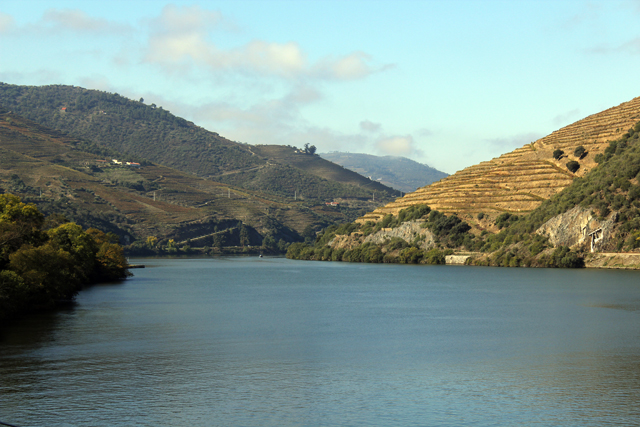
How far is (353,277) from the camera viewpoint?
100688mm

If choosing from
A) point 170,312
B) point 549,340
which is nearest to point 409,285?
point 170,312

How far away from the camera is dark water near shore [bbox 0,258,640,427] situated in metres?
23.7

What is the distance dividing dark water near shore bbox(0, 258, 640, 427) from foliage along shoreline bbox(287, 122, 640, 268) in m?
46.3

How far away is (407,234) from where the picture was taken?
144m

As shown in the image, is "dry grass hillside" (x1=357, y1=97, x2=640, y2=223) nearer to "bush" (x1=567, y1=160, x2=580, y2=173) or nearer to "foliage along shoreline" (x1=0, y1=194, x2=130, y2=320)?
"bush" (x1=567, y1=160, x2=580, y2=173)

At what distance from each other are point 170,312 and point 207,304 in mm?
7490

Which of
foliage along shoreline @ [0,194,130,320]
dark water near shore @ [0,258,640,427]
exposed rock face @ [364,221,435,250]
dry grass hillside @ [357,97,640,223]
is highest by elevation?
dry grass hillside @ [357,97,640,223]

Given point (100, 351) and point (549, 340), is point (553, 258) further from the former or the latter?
point (100, 351)

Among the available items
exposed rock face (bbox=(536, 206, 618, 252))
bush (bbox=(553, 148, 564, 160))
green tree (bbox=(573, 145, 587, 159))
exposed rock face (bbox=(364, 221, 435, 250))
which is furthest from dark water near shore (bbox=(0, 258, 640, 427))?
bush (bbox=(553, 148, 564, 160))

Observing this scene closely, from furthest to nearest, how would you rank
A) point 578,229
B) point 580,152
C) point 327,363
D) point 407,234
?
point 407,234, point 580,152, point 578,229, point 327,363

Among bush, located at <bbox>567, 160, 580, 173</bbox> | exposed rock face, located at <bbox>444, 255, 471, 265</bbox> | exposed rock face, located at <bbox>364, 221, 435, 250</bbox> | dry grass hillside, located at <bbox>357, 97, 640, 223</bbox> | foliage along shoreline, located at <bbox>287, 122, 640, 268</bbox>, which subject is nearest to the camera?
foliage along shoreline, located at <bbox>287, 122, 640, 268</bbox>

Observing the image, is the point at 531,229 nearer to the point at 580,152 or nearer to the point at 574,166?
the point at 574,166

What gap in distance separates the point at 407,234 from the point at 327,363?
4475 inches

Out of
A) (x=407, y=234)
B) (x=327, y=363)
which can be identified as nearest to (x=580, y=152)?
(x=407, y=234)
